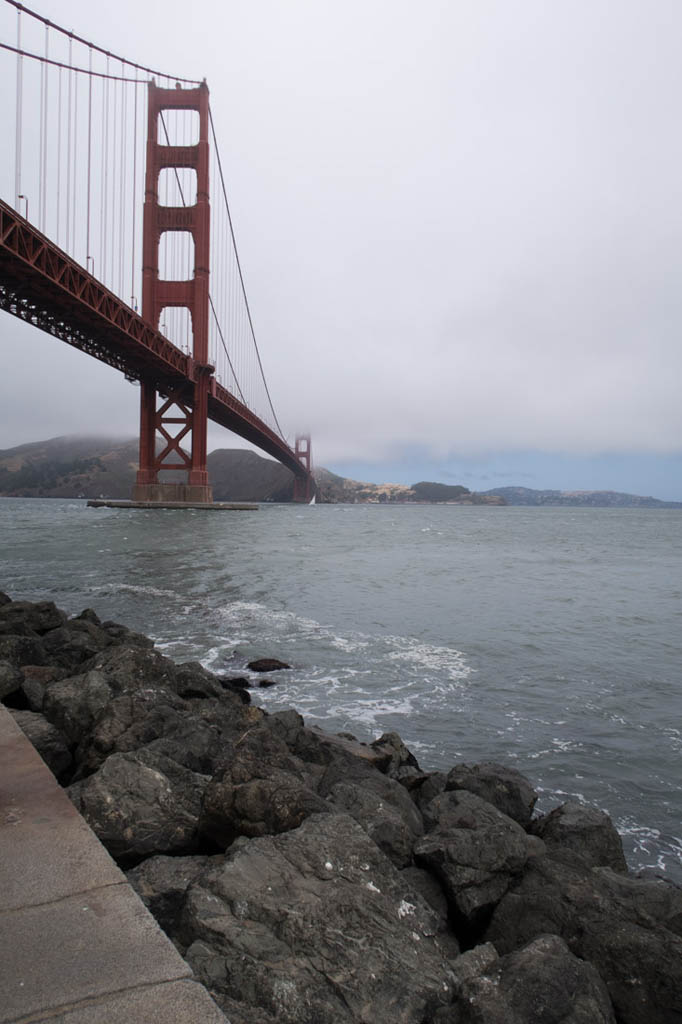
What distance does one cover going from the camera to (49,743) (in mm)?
2971

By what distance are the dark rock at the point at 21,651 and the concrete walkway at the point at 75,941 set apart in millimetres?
2855

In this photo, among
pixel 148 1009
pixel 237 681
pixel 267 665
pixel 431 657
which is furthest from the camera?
pixel 431 657

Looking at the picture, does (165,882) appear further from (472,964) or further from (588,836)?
(588,836)

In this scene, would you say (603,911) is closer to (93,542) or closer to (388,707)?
(388,707)

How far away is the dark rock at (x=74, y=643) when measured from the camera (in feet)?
16.9

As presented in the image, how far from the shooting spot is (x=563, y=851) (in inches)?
110

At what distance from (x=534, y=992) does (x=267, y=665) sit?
5552 millimetres

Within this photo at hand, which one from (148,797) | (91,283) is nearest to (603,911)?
(148,797)

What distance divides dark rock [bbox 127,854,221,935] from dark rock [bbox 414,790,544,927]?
86 centimetres

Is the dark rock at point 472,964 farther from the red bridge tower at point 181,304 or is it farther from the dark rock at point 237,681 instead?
the red bridge tower at point 181,304

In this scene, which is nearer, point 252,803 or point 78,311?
point 252,803

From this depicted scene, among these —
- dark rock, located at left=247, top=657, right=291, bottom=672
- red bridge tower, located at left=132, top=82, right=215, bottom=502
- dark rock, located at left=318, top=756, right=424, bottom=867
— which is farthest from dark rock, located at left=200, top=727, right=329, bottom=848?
red bridge tower, located at left=132, top=82, right=215, bottom=502

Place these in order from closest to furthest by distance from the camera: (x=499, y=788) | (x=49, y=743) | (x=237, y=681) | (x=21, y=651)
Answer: (x=49, y=743), (x=499, y=788), (x=21, y=651), (x=237, y=681)

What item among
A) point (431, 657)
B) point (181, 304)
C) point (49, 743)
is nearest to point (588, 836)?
point (49, 743)
